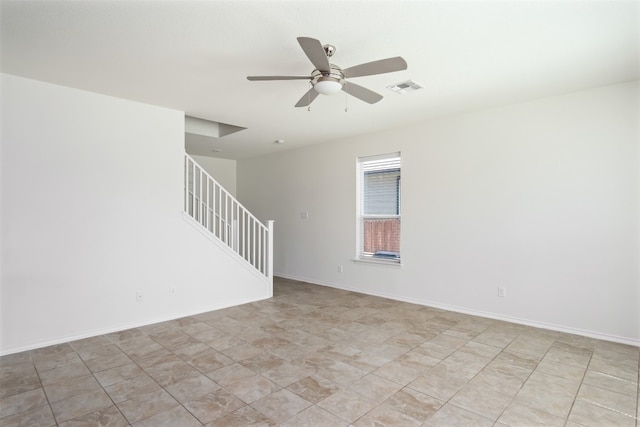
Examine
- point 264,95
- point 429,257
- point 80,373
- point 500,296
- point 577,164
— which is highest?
point 264,95

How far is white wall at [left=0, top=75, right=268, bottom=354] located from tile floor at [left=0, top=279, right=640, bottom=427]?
0.32 meters

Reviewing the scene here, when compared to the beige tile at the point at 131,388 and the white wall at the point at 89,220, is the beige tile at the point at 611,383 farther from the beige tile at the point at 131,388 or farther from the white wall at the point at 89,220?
the white wall at the point at 89,220

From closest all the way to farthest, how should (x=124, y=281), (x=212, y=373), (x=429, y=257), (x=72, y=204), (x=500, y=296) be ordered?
(x=212, y=373) → (x=72, y=204) → (x=124, y=281) → (x=500, y=296) → (x=429, y=257)

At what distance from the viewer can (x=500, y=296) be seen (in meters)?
4.10

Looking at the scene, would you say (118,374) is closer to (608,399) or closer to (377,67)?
(377,67)

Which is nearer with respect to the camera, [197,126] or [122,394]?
[122,394]

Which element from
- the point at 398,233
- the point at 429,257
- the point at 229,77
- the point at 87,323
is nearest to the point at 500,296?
the point at 429,257

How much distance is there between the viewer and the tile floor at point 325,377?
2.16m

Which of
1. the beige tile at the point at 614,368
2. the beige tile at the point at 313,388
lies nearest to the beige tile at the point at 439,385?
the beige tile at the point at 313,388

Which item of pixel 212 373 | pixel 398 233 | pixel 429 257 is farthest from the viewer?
pixel 398 233

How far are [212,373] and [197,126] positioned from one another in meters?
3.78

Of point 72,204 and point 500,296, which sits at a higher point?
point 72,204

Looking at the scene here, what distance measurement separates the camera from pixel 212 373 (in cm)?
272

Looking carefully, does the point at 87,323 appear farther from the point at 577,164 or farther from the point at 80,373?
the point at 577,164
